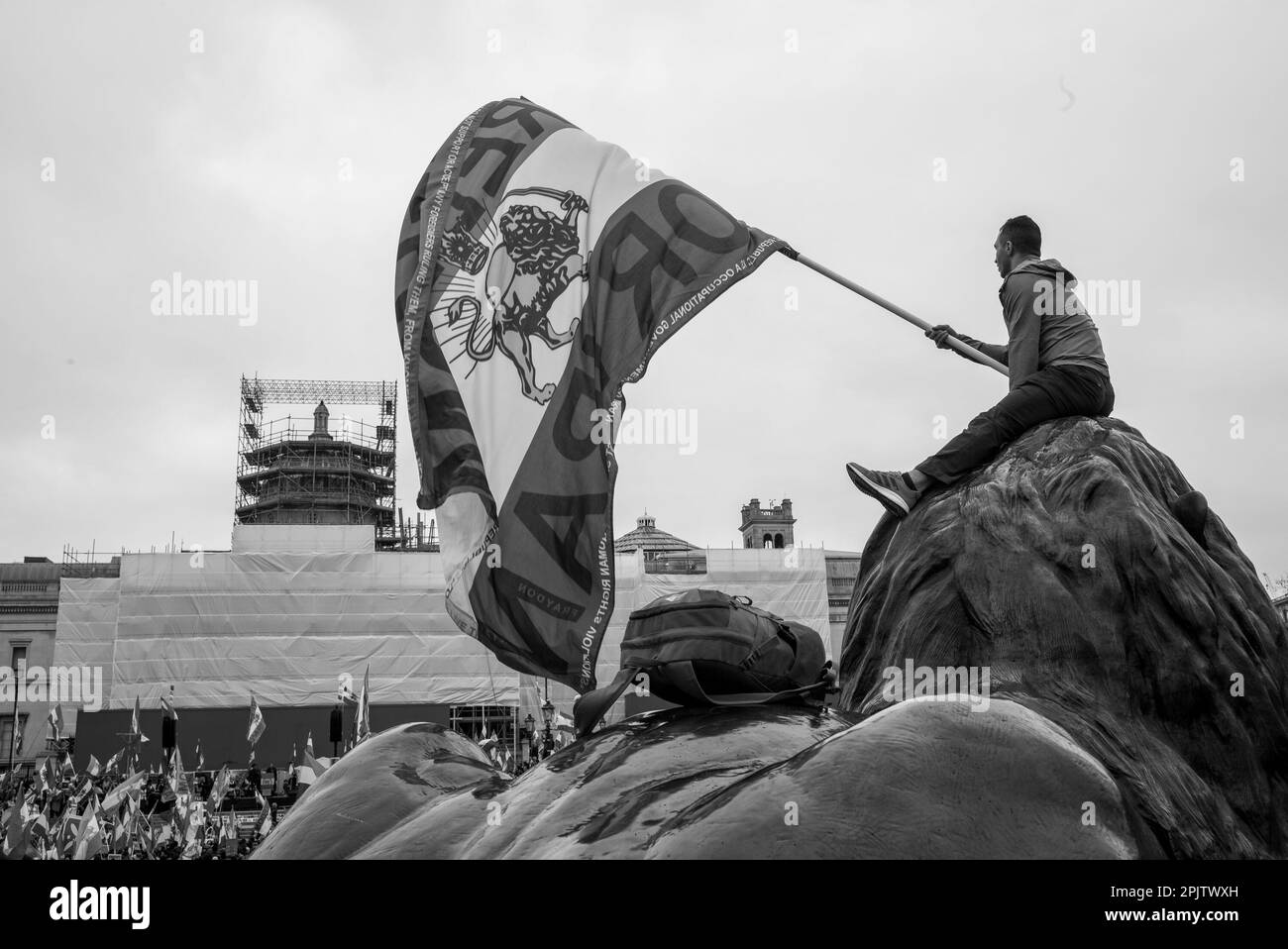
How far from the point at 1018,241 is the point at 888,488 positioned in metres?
1.07

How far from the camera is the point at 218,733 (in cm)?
4062

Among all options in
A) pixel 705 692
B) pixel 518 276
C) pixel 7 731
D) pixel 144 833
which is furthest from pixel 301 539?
pixel 705 692

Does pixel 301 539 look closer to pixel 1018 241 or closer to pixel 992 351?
pixel 992 351

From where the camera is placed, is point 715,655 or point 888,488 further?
point 888,488

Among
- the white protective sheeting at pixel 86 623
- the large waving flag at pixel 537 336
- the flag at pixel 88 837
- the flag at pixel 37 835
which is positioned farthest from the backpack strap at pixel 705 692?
the white protective sheeting at pixel 86 623

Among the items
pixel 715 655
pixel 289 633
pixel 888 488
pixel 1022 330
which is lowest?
pixel 289 633

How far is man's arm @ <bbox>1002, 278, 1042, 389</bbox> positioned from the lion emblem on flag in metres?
3.19

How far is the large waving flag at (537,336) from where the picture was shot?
20.7 feet

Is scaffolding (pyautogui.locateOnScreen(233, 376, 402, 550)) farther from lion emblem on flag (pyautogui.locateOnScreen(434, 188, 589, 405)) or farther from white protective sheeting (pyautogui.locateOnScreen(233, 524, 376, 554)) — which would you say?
lion emblem on flag (pyautogui.locateOnScreen(434, 188, 589, 405))

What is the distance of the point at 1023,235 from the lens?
4.18m

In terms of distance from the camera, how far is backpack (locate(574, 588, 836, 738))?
2.83 meters
